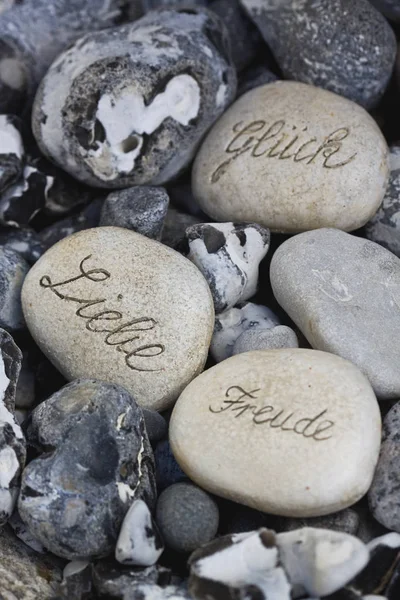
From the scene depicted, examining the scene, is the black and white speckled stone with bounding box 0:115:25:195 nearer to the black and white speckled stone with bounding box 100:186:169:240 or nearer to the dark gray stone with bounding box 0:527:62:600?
the black and white speckled stone with bounding box 100:186:169:240

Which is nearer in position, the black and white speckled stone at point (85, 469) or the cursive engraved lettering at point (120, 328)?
the black and white speckled stone at point (85, 469)

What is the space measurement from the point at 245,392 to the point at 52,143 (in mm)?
846

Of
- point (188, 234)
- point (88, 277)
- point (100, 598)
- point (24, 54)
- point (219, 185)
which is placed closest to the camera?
point (100, 598)

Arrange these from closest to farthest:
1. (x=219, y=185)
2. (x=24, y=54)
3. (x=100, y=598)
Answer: (x=100, y=598)
(x=219, y=185)
(x=24, y=54)

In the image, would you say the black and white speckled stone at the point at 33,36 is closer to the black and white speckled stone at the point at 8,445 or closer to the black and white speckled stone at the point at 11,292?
the black and white speckled stone at the point at 11,292

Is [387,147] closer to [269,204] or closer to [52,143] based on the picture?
[269,204]

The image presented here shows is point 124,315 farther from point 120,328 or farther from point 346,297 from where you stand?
point 346,297

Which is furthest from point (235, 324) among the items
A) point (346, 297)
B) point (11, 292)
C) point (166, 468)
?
point (11, 292)

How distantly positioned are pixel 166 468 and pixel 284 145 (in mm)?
813

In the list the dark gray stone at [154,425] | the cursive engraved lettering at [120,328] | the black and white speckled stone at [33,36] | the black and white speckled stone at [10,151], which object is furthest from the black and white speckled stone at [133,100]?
the dark gray stone at [154,425]

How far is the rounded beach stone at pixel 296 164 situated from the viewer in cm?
173

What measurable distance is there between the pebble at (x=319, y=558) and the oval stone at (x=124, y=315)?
440 mm

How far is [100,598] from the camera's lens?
1283mm

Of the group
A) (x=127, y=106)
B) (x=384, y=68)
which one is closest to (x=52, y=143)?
(x=127, y=106)
